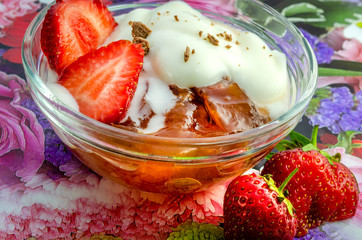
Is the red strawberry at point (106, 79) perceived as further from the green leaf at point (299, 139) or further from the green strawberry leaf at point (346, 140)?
the green strawberry leaf at point (346, 140)

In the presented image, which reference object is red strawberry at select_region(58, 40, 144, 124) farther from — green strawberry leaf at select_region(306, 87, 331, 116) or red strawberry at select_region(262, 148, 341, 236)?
green strawberry leaf at select_region(306, 87, 331, 116)

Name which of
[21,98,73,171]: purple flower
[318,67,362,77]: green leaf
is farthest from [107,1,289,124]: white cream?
[318,67,362,77]: green leaf

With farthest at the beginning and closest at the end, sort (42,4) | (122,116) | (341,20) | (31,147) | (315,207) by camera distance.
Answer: (341,20), (42,4), (31,147), (315,207), (122,116)

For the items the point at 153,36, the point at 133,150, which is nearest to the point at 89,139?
the point at 133,150

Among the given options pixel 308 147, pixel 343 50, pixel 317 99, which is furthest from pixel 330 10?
pixel 308 147

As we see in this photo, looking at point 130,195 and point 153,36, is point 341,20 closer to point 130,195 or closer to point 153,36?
point 153,36

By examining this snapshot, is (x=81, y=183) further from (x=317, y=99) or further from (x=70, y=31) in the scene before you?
(x=317, y=99)

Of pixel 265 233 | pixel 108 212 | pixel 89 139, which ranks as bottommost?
pixel 108 212
